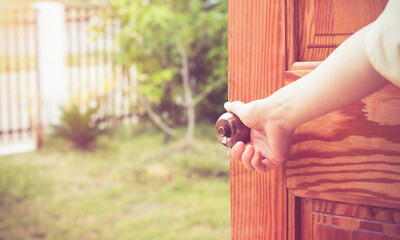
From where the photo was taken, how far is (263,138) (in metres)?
0.77

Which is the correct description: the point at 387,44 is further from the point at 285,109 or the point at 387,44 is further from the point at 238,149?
the point at 238,149

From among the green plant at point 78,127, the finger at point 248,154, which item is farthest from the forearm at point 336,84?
the green plant at point 78,127

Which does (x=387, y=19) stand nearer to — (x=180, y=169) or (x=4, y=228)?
(x=4, y=228)

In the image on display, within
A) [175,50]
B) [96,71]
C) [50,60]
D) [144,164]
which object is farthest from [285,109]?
[96,71]

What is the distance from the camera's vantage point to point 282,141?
704mm

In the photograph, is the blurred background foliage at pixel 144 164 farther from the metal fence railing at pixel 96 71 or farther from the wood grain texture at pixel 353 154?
the wood grain texture at pixel 353 154

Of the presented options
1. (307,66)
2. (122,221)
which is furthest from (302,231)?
(122,221)

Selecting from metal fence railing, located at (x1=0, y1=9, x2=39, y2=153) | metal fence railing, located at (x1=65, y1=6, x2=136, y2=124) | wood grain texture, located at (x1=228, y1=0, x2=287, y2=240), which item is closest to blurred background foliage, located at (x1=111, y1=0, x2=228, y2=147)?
metal fence railing, located at (x1=65, y1=6, x2=136, y2=124)

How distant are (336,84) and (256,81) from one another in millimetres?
249

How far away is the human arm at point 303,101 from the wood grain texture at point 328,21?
144 mm

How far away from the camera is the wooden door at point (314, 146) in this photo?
0.69 metres

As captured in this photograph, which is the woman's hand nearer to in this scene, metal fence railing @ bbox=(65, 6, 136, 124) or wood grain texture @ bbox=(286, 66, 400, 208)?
wood grain texture @ bbox=(286, 66, 400, 208)

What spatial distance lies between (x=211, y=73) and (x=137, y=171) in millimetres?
2289

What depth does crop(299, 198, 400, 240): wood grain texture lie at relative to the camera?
0.70 meters
